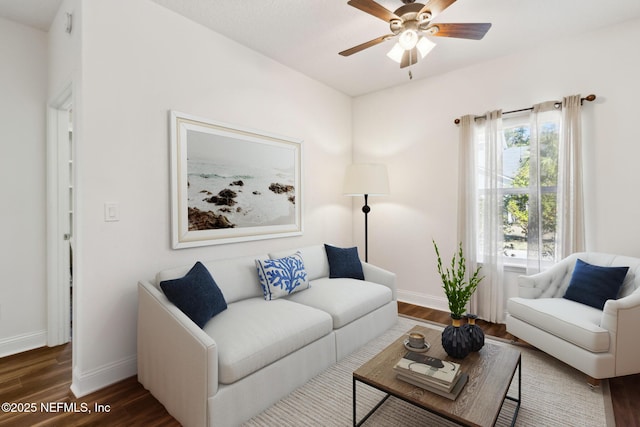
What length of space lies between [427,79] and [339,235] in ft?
7.09

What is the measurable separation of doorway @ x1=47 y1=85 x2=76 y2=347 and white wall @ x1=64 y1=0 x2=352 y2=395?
2.74 ft

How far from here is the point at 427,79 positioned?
149 inches

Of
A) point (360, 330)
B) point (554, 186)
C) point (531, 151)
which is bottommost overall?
point (360, 330)

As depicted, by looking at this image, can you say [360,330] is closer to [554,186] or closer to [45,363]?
[554,186]

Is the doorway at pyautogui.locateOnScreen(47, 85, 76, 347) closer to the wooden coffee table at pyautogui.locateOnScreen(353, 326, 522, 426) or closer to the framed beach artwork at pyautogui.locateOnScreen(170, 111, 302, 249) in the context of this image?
the framed beach artwork at pyautogui.locateOnScreen(170, 111, 302, 249)

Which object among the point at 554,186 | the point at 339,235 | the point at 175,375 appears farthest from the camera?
the point at 339,235

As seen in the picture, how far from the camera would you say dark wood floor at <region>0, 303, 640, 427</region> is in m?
1.83

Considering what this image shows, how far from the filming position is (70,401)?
6.63ft

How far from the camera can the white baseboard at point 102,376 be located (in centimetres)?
208

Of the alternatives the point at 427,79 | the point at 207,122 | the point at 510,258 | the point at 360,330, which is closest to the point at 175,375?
the point at 360,330

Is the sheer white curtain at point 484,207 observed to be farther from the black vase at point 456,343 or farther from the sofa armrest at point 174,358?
the sofa armrest at point 174,358

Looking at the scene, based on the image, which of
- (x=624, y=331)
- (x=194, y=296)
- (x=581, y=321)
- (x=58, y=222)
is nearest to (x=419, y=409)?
(x=581, y=321)

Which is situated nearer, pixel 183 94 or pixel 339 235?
pixel 183 94

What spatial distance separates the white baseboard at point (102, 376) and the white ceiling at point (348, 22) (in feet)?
8.62
